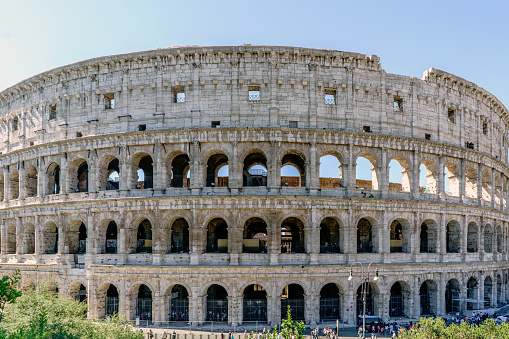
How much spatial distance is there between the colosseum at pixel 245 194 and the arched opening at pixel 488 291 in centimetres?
207

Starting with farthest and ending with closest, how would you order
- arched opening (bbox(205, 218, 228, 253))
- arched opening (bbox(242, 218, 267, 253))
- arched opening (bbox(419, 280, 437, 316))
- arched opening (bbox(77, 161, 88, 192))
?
arched opening (bbox(77, 161, 88, 192)) < arched opening (bbox(419, 280, 437, 316)) < arched opening (bbox(205, 218, 228, 253)) < arched opening (bbox(242, 218, 267, 253))

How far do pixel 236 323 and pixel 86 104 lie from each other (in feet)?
68.2

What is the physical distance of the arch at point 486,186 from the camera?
3688 centimetres

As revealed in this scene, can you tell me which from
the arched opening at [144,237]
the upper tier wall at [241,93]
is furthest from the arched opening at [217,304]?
the upper tier wall at [241,93]

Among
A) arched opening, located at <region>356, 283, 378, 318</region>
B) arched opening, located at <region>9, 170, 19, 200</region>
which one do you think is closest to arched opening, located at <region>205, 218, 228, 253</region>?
arched opening, located at <region>356, 283, 378, 318</region>

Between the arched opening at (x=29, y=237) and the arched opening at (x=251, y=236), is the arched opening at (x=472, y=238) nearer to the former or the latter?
the arched opening at (x=251, y=236)

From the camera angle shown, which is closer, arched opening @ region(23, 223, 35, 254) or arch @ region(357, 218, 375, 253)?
arch @ region(357, 218, 375, 253)

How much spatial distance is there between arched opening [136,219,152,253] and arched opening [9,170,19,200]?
13.4 meters

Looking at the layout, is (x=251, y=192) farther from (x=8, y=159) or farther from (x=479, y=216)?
(x=8, y=159)

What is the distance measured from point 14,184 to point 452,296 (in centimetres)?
4047

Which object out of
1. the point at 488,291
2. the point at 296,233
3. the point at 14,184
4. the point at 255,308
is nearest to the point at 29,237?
the point at 14,184

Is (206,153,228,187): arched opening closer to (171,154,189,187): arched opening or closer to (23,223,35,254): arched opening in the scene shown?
(171,154,189,187): arched opening

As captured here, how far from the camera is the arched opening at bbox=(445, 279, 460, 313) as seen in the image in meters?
32.3

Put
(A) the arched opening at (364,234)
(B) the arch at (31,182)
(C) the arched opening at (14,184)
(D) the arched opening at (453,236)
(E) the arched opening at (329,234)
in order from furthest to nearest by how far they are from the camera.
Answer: (C) the arched opening at (14,184) → (B) the arch at (31,182) → (D) the arched opening at (453,236) → (A) the arched opening at (364,234) → (E) the arched opening at (329,234)
